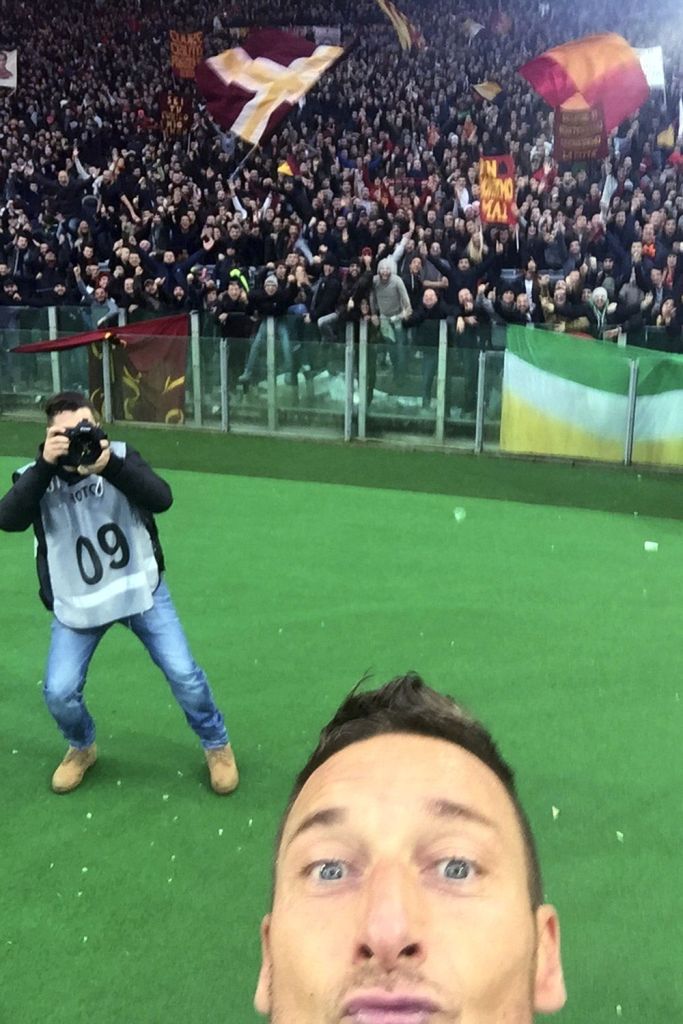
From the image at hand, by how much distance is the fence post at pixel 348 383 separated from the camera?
38.5 ft

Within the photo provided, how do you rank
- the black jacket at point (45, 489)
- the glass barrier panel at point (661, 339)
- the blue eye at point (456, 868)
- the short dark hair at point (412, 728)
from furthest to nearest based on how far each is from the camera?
the glass barrier panel at point (661, 339), the black jacket at point (45, 489), the short dark hair at point (412, 728), the blue eye at point (456, 868)

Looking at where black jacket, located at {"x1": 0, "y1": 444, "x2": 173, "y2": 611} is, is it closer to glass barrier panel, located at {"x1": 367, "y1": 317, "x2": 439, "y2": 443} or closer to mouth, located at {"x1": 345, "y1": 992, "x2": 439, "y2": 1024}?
mouth, located at {"x1": 345, "y1": 992, "x2": 439, "y2": 1024}

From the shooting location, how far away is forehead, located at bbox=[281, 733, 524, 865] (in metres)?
1.52

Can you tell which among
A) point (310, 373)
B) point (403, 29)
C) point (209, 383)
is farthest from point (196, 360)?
point (403, 29)

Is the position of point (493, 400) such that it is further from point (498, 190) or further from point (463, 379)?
point (498, 190)

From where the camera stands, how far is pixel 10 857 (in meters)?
3.46

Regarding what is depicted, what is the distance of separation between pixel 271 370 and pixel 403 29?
12569 mm

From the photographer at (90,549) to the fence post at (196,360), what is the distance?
8.90 m

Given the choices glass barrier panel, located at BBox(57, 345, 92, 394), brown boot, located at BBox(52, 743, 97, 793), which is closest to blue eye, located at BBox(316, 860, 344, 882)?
brown boot, located at BBox(52, 743, 97, 793)

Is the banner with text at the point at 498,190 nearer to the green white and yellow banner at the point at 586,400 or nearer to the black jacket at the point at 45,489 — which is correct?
the green white and yellow banner at the point at 586,400

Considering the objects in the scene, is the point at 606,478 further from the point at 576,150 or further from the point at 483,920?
the point at 483,920

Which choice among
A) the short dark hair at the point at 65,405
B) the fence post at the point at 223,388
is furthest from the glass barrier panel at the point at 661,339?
the short dark hair at the point at 65,405

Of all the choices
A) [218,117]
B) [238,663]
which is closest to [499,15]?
[218,117]

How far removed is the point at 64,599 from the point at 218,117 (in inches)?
661
